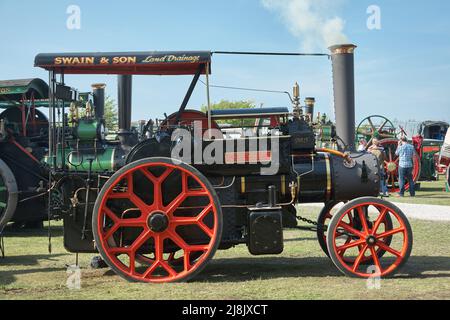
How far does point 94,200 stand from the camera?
4680 mm

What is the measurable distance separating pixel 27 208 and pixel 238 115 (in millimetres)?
4358

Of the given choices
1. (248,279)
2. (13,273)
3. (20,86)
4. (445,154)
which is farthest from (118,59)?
(445,154)

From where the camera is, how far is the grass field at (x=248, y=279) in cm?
402

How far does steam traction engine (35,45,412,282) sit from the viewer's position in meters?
4.41

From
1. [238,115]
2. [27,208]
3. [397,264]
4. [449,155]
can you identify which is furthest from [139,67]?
[449,155]

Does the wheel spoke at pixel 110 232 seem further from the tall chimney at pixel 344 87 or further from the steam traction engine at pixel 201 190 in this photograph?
the tall chimney at pixel 344 87

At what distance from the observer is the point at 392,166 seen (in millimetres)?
13531

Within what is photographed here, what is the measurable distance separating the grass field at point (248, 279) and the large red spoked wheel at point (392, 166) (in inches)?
288

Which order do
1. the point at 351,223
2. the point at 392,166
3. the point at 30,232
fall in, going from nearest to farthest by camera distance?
the point at 351,223
the point at 30,232
the point at 392,166

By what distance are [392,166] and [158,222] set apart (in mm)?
10345

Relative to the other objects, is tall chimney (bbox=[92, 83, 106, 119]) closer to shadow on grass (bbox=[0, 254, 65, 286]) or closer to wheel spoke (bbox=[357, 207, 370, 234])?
shadow on grass (bbox=[0, 254, 65, 286])

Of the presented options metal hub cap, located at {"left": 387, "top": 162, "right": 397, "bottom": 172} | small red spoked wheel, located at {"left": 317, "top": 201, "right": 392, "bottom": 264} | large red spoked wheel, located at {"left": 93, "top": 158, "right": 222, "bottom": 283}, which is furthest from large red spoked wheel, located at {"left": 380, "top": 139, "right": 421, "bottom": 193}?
large red spoked wheel, located at {"left": 93, "top": 158, "right": 222, "bottom": 283}

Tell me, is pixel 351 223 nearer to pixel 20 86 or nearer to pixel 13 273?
pixel 13 273
